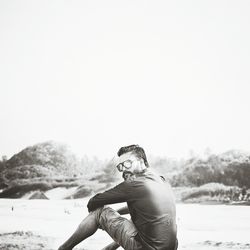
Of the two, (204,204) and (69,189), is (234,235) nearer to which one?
(204,204)

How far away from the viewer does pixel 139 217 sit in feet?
8.53

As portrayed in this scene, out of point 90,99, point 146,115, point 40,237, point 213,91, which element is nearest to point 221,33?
point 213,91

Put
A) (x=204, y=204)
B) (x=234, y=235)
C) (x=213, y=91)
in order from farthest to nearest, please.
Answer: (x=213, y=91)
(x=204, y=204)
(x=234, y=235)

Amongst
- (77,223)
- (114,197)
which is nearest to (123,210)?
(114,197)

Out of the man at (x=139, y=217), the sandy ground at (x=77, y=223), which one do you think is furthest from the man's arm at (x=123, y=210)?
the sandy ground at (x=77, y=223)

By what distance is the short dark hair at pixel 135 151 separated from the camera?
2959mm

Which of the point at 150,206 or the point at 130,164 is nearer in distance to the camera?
the point at 150,206

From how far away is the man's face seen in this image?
9.52ft

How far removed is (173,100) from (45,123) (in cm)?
107

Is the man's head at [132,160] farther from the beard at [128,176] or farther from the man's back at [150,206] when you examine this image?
the man's back at [150,206]

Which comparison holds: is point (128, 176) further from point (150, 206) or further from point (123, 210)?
point (150, 206)

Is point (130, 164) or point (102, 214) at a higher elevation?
point (130, 164)

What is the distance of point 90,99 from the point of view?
11.4 ft

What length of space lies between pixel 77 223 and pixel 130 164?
2.09 ft
